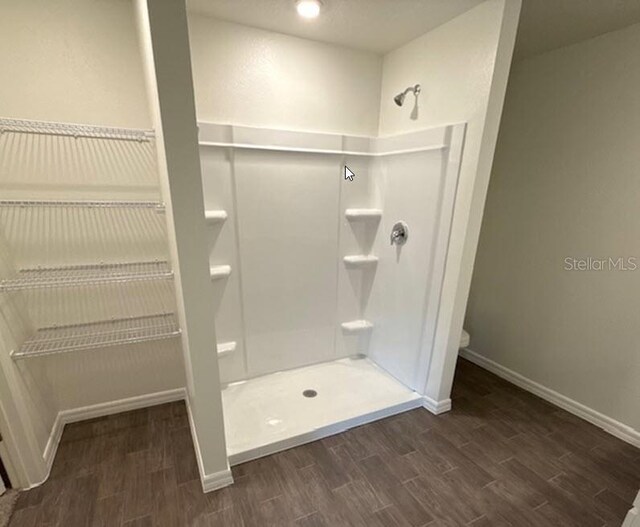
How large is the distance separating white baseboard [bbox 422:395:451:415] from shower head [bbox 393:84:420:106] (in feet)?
6.40

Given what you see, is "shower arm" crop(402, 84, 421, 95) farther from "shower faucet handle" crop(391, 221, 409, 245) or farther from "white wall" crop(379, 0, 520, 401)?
"shower faucet handle" crop(391, 221, 409, 245)

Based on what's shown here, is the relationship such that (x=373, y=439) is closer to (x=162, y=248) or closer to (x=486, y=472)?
(x=486, y=472)

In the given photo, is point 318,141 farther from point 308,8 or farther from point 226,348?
point 226,348

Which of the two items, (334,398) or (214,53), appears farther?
(334,398)

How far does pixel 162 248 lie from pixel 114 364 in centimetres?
81

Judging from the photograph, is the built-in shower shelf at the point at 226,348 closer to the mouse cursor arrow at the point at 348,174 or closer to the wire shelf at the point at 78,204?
the wire shelf at the point at 78,204

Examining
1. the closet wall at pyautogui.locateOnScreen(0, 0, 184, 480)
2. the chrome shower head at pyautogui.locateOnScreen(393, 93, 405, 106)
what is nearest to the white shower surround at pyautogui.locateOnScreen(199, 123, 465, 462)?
the chrome shower head at pyautogui.locateOnScreen(393, 93, 405, 106)

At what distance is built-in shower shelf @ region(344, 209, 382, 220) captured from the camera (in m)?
2.28

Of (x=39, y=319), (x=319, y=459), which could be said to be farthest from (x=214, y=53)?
(x=319, y=459)

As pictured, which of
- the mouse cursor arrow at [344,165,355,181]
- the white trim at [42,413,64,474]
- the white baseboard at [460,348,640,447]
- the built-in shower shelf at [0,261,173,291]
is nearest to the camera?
the built-in shower shelf at [0,261,173,291]

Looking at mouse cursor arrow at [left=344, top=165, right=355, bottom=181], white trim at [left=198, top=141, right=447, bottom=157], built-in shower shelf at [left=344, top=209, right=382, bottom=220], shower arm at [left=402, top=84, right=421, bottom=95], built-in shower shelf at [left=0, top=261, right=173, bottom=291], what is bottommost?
built-in shower shelf at [left=0, top=261, right=173, bottom=291]

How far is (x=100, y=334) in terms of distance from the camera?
1.79 meters

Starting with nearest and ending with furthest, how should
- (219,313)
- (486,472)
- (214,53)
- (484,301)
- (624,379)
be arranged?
(486,472)
(214,53)
(624,379)
(219,313)
(484,301)

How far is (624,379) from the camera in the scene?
186 centimetres
